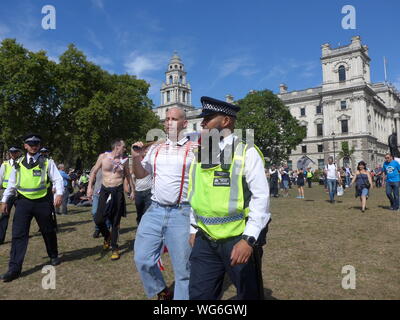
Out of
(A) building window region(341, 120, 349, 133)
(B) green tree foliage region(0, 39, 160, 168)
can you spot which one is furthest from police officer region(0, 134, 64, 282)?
(A) building window region(341, 120, 349, 133)

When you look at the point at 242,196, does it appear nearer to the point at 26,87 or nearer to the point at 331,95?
the point at 26,87

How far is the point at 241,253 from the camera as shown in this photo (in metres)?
2.43

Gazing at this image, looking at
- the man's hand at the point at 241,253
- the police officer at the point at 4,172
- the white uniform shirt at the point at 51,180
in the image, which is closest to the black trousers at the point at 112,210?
the white uniform shirt at the point at 51,180

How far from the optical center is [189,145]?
3863 millimetres

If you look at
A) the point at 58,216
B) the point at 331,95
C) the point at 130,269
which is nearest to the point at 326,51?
the point at 331,95

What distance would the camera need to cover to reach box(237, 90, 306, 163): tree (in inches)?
1916

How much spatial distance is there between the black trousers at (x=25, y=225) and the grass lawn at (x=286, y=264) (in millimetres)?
311

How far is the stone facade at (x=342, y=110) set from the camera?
5884cm

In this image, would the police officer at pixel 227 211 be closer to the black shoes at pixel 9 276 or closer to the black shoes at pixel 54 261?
the black shoes at pixel 9 276

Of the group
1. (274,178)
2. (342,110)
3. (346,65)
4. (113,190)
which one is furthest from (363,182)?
(346,65)

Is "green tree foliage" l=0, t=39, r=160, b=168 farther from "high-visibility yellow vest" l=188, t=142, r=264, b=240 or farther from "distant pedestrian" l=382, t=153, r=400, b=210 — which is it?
"high-visibility yellow vest" l=188, t=142, r=264, b=240

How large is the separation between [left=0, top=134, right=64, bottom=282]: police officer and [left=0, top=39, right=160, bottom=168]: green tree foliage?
90.7 feet

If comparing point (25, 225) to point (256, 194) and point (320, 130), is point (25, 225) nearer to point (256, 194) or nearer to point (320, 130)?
point (256, 194)
